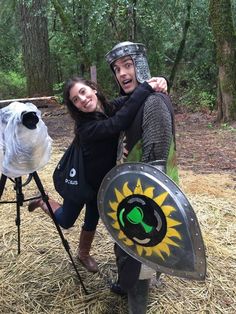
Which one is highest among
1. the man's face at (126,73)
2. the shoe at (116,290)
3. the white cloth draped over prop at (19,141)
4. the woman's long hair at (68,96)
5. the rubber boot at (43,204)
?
the man's face at (126,73)

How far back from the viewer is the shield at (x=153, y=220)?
2002 mm

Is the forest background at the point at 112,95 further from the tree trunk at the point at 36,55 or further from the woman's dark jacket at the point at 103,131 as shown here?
the woman's dark jacket at the point at 103,131

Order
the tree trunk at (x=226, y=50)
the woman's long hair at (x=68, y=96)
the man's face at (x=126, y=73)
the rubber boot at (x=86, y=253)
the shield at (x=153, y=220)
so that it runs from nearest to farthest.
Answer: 1. the shield at (x=153, y=220)
2. the man's face at (x=126, y=73)
3. the woman's long hair at (x=68, y=96)
4. the rubber boot at (x=86, y=253)
5. the tree trunk at (x=226, y=50)

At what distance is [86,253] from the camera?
2980 mm

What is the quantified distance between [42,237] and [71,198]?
1.06 metres

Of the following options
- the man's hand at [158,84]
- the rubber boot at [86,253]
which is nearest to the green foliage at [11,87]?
the rubber boot at [86,253]

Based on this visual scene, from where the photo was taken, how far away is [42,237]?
11.5 ft

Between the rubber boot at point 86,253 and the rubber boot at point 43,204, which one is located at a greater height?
the rubber boot at point 43,204

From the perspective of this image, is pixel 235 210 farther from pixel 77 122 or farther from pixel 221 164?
pixel 77 122

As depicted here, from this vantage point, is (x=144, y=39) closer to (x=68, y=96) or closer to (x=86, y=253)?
(x=86, y=253)

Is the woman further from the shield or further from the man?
the shield

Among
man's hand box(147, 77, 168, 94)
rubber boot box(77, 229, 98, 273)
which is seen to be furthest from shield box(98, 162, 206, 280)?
rubber boot box(77, 229, 98, 273)

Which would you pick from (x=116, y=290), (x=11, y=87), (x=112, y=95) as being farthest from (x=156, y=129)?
(x=11, y=87)

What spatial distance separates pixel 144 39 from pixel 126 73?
29.3ft
